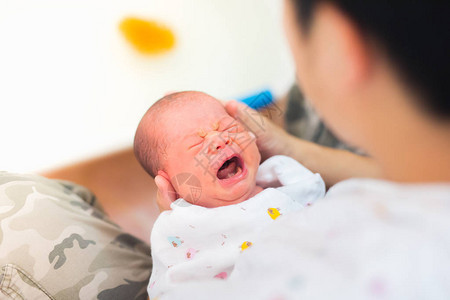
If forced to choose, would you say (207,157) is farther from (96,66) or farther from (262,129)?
(96,66)

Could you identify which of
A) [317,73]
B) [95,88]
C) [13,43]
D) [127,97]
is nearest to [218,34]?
[127,97]

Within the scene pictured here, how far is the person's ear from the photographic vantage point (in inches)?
15.7

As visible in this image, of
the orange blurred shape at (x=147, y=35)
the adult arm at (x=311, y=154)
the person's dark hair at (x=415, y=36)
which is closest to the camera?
the person's dark hair at (x=415, y=36)

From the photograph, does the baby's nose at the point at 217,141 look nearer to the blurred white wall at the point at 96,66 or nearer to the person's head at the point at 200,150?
the person's head at the point at 200,150

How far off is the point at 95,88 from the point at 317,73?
1.00 metres

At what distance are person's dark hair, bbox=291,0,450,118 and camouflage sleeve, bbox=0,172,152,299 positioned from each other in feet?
2.27

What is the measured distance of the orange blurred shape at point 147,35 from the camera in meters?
1.36

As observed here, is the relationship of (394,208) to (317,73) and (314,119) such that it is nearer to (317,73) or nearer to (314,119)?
(317,73)

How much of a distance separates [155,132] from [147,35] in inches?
26.9

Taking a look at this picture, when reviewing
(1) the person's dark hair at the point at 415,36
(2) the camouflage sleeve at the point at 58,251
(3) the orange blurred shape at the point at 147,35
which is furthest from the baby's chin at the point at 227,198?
(3) the orange blurred shape at the point at 147,35

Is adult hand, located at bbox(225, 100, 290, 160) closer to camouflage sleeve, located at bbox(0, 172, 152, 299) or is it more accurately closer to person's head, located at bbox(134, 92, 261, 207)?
person's head, located at bbox(134, 92, 261, 207)

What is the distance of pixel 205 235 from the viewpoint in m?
0.78

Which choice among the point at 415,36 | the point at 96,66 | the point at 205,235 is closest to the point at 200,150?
the point at 205,235

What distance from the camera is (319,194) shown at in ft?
2.93
